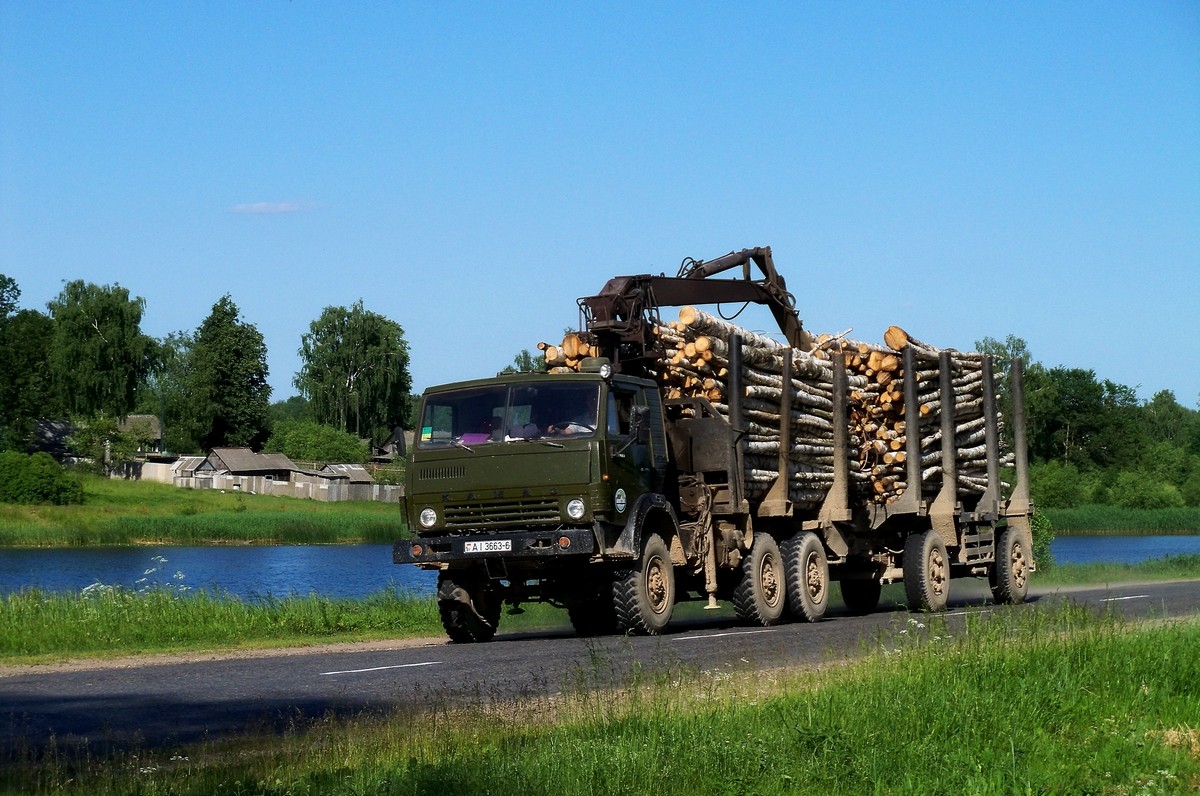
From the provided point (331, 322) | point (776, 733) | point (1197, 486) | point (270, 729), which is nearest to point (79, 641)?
A: point (270, 729)

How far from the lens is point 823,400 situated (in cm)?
1988

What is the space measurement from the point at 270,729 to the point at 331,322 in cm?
10381

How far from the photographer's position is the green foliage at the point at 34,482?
71438 mm

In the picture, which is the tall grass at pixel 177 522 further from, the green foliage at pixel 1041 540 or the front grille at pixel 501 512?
the front grille at pixel 501 512

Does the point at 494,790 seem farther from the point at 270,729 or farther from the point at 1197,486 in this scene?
the point at 1197,486

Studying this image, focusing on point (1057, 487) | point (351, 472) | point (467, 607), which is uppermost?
point (351, 472)

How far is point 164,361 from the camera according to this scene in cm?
11112

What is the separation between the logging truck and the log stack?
0.04 m

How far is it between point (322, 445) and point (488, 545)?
95.3 m

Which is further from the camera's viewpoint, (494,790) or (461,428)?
(461,428)

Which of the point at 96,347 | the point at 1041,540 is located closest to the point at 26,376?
the point at 96,347

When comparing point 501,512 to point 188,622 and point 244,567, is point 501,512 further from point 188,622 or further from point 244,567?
point 244,567

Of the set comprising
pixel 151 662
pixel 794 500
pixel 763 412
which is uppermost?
pixel 763 412

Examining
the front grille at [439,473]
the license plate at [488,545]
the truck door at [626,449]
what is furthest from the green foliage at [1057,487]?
the license plate at [488,545]
